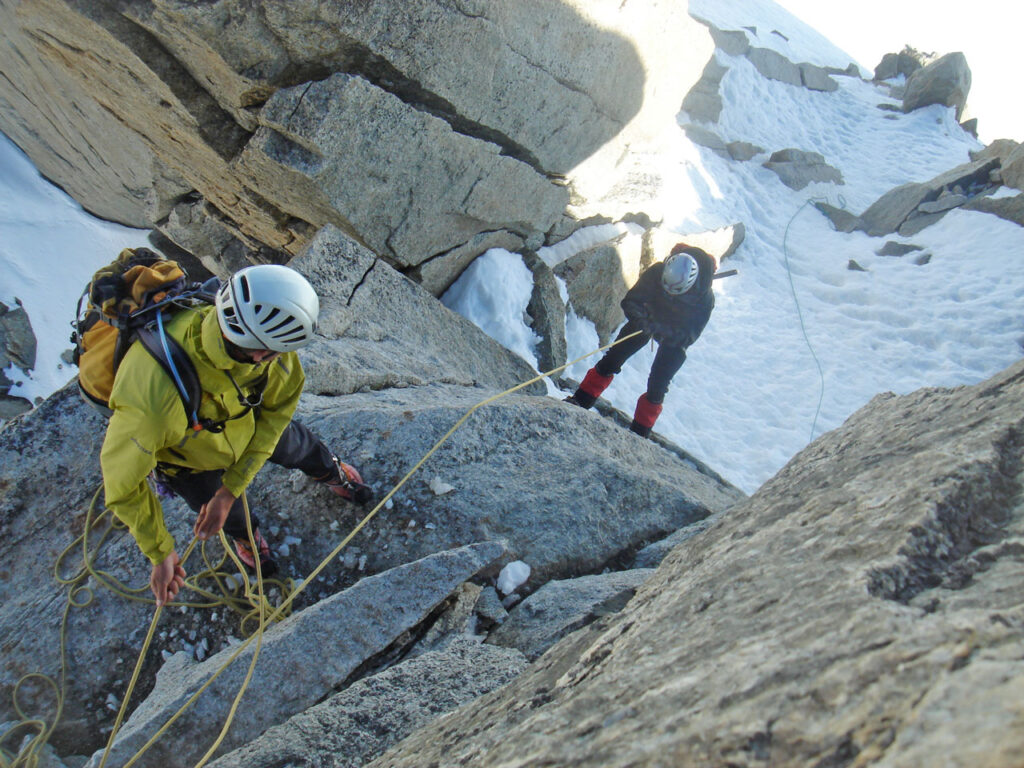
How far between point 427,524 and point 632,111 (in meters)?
6.59

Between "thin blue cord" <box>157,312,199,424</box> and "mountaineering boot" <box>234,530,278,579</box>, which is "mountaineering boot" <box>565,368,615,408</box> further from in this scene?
"thin blue cord" <box>157,312,199,424</box>

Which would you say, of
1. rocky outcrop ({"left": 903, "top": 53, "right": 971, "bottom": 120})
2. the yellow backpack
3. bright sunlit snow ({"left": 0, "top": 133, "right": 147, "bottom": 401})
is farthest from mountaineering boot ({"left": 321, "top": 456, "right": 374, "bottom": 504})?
rocky outcrop ({"left": 903, "top": 53, "right": 971, "bottom": 120})

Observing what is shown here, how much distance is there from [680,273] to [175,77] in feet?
16.6

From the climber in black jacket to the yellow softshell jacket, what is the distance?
4.11 m

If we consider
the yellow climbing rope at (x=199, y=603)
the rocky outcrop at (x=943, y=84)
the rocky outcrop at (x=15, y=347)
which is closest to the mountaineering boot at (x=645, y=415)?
the yellow climbing rope at (x=199, y=603)

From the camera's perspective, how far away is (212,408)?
275 centimetres

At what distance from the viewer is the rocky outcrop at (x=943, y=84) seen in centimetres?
1727

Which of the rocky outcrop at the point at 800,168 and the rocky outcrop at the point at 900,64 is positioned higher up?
the rocky outcrop at the point at 900,64

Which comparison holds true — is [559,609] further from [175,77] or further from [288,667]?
[175,77]

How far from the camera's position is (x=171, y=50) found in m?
5.48

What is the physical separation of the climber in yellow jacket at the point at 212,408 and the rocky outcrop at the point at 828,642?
4.74ft

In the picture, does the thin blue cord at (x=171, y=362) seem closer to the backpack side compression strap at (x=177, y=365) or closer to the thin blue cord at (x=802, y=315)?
the backpack side compression strap at (x=177, y=365)

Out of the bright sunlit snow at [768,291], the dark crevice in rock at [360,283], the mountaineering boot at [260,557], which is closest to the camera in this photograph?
the mountaineering boot at [260,557]

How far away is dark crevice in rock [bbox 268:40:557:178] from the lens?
5.59 meters
